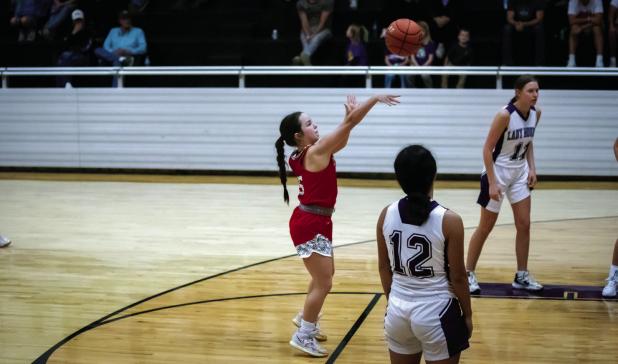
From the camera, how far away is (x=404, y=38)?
23.9ft

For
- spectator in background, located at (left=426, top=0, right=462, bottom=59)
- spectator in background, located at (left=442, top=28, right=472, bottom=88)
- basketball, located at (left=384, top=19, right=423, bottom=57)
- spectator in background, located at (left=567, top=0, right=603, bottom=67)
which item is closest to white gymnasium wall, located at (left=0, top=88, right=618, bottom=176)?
spectator in background, located at (left=442, top=28, right=472, bottom=88)

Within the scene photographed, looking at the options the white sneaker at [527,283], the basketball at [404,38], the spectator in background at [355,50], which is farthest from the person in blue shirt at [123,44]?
the white sneaker at [527,283]

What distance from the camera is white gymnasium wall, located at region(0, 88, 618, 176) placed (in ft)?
47.1

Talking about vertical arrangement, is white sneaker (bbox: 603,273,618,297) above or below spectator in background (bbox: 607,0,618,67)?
below

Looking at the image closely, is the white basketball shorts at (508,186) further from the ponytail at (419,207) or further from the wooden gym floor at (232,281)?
the ponytail at (419,207)

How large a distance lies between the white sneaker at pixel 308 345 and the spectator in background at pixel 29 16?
14.3 metres

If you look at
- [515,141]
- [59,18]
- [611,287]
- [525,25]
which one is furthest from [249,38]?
[611,287]

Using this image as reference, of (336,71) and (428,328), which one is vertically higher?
(336,71)

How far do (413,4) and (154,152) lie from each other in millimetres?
5460

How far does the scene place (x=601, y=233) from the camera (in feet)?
32.1

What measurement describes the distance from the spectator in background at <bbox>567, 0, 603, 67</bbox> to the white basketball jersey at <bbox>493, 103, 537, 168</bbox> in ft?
25.4

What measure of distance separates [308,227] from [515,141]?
2437 millimetres

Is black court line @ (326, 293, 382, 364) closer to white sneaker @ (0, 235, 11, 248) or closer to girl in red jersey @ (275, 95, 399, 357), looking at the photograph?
girl in red jersey @ (275, 95, 399, 357)

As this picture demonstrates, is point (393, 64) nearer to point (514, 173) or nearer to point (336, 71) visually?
point (336, 71)
